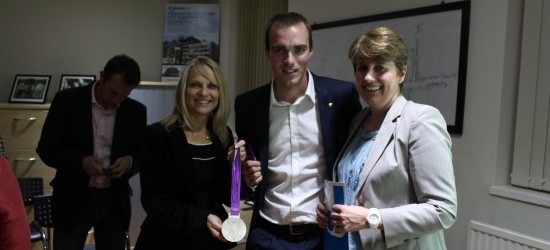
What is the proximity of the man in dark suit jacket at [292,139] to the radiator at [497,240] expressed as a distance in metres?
1.18

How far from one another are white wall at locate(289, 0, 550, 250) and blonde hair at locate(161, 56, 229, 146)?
58.1 inches

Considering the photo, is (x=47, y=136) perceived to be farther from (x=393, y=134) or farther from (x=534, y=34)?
(x=534, y=34)

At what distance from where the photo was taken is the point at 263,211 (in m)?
1.70

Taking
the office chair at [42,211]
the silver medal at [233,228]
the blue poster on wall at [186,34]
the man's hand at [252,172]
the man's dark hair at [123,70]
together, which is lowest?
the office chair at [42,211]

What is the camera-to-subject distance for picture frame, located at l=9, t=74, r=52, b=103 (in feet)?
14.4

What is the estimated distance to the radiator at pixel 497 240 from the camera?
218cm

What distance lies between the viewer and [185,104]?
69.5 inches

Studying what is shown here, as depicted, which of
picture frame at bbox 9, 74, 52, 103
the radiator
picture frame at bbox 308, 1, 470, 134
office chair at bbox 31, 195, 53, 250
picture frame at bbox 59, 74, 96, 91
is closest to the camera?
the radiator

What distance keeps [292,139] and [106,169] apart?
1.08 metres

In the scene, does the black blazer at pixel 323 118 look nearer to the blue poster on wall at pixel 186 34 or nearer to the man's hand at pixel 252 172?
the man's hand at pixel 252 172

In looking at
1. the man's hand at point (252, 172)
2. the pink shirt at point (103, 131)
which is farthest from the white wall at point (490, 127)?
the pink shirt at point (103, 131)

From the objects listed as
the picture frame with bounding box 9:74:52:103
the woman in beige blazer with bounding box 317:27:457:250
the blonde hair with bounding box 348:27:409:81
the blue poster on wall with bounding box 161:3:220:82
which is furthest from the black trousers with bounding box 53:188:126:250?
the blue poster on wall with bounding box 161:3:220:82

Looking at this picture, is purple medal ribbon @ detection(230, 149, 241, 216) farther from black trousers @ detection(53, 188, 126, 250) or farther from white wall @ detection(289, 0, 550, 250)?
white wall @ detection(289, 0, 550, 250)

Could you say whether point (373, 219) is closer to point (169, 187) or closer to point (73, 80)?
point (169, 187)
